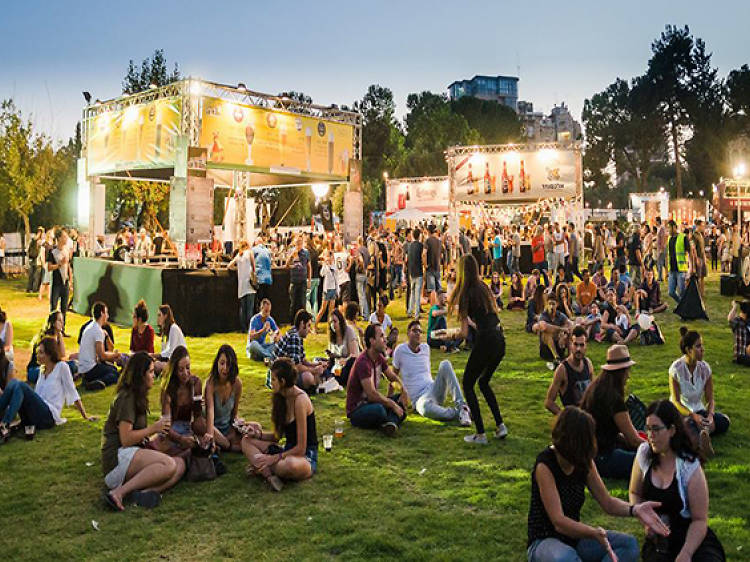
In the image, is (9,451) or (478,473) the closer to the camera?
(478,473)

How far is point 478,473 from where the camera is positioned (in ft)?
19.0

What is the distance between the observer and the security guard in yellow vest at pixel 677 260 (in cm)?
1455

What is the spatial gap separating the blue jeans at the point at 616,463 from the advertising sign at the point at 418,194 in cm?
3018

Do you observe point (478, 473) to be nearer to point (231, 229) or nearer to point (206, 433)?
point (206, 433)

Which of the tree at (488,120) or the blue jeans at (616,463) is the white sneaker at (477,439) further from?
the tree at (488,120)

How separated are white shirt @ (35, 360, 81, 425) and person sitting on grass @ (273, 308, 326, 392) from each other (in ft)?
8.10

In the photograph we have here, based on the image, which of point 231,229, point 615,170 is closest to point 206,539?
point 231,229

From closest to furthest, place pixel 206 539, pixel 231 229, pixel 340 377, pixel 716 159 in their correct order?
pixel 206 539 → pixel 340 377 → pixel 231 229 → pixel 716 159

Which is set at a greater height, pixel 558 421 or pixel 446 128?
pixel 446 128

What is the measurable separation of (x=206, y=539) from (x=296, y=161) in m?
13.3

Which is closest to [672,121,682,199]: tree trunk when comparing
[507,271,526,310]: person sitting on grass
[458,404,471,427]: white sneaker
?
[507,271,526,310]: person sitting on grass

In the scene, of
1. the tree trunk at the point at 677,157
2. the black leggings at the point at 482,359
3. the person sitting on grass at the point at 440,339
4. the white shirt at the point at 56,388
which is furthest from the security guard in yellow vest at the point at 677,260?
the tree trunk at the point at 677,157

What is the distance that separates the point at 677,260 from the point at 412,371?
359 inches

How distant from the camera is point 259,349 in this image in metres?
10.7
